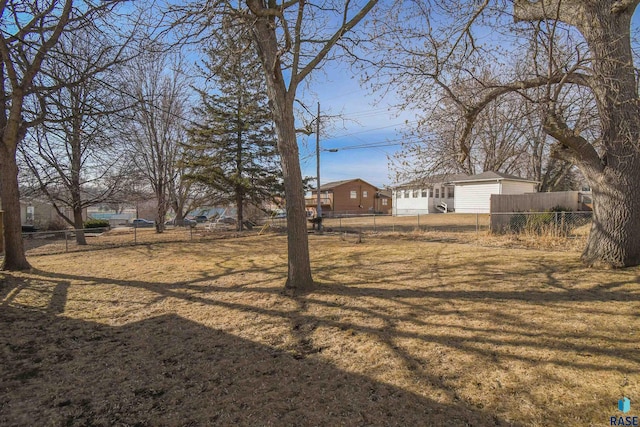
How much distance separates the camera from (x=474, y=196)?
101 feet

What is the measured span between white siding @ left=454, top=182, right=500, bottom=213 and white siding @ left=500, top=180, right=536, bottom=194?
0.54 m

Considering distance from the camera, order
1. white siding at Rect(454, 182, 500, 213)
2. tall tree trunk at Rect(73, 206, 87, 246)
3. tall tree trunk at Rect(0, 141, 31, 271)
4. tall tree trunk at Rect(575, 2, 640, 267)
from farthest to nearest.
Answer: white siding at Rect(454, 182, 500, 213), tall tree trunk at Rect(73, 206, 87, 246), tall tree trunk at Rect(0, 141, 31, 271), tall tree trunk at Rect(575, 2, 640, 267)

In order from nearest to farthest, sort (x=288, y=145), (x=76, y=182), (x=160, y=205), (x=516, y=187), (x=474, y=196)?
(x=288, y=145) < (x=76, y=182) < (x=160, y=205) < (x=516, y=187) < (x=474, y=196)

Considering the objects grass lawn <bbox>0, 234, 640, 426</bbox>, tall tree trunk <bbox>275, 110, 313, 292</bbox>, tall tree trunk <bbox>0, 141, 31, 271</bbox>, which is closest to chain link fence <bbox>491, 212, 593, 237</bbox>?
grass lawn <bbox>0, 234, 640, 426</bbox>

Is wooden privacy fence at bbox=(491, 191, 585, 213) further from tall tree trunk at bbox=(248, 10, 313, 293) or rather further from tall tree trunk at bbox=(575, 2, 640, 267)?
tall tree trunk at bbox=(248, 10, 313, 293)

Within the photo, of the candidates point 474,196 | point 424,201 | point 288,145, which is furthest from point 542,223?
point 424,201

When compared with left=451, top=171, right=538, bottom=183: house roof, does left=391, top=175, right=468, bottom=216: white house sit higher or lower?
lower

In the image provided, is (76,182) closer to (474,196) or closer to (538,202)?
(538,202)

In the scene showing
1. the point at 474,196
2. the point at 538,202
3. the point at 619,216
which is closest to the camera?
the point at 619,216

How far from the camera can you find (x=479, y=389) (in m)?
2.74

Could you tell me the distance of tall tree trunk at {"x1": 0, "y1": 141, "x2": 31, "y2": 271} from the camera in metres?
7.57

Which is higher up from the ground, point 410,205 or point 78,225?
point 410,205

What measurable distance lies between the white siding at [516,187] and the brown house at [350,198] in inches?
841

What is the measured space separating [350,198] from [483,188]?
2251 cm
